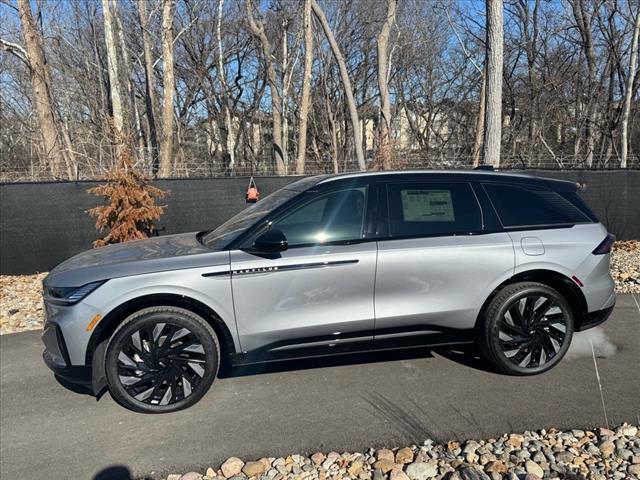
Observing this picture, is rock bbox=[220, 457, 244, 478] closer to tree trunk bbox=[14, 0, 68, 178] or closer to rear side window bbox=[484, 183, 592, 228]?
rear side window bbox=[484, 183, 592, 228]

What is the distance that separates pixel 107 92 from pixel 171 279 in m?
19.2

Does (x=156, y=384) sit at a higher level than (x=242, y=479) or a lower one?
higher

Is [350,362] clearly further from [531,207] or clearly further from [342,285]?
[531,207]

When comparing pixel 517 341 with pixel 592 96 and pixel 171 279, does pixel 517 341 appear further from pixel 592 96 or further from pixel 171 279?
pixel 592 96

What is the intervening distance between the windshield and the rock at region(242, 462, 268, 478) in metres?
1.55

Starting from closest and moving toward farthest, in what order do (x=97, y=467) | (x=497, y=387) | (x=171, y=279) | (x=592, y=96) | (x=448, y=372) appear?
1. (x=97, y=467)
2. (x=171, y=279)
3. (x=497, y=387)
4. (x=448, y=372)
5. (x=592, y=96)

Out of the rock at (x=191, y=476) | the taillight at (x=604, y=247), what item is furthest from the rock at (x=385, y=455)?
the taillight at (x=604, y=247)

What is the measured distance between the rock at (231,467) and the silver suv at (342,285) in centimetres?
73

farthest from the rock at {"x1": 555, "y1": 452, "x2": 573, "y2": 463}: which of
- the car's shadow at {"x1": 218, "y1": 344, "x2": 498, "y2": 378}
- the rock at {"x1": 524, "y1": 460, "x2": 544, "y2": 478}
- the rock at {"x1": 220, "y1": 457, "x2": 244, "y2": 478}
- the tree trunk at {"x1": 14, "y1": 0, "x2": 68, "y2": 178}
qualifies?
the tree trunk at {"x1": 14, "y1": 0, "x2": 68, "y2": 178}

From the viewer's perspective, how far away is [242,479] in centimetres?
271

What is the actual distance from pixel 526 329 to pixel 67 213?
7.66 meters

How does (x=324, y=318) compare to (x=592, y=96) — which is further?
(x=592, y=96)

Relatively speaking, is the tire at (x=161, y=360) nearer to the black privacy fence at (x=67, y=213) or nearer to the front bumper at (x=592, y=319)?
the front bumper at (x=592, y=319)

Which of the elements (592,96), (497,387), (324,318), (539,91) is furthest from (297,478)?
(539,91)
